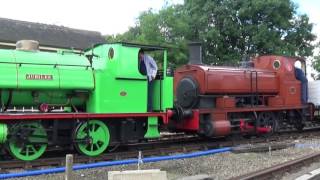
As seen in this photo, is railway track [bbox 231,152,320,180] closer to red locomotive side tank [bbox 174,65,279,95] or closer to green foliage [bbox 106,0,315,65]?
red locomotive side tank [bbox 174,65,279,95]

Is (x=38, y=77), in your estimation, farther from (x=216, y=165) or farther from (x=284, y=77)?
(x=284, y=77)

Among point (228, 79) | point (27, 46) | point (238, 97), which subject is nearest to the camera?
point (27, 46)

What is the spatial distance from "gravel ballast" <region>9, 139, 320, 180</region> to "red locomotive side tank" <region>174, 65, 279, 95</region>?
295 cm

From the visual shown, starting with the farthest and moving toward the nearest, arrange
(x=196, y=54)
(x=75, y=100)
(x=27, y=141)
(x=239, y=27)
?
(x=239, y=27), (x=196, y=54), (x=75, y=100), (x=27, y=141)

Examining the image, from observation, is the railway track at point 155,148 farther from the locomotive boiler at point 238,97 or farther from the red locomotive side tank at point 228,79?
the red locomotive side tank at point 228,79

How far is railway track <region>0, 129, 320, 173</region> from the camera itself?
32.5ft

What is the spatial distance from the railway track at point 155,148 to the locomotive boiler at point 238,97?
0.39 metres

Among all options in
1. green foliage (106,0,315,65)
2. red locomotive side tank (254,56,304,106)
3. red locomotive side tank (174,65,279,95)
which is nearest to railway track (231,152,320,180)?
red locomotive side tank (174,65,279,95)

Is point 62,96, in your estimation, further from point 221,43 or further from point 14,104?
point 221,43

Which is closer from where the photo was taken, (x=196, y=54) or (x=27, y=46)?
(x=27, y=46)

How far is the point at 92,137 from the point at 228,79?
19.2ft

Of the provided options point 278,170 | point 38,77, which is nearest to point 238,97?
point 278,170

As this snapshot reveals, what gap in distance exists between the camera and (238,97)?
52.5 ft

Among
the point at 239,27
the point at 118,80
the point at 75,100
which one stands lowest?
the point at 75,100
